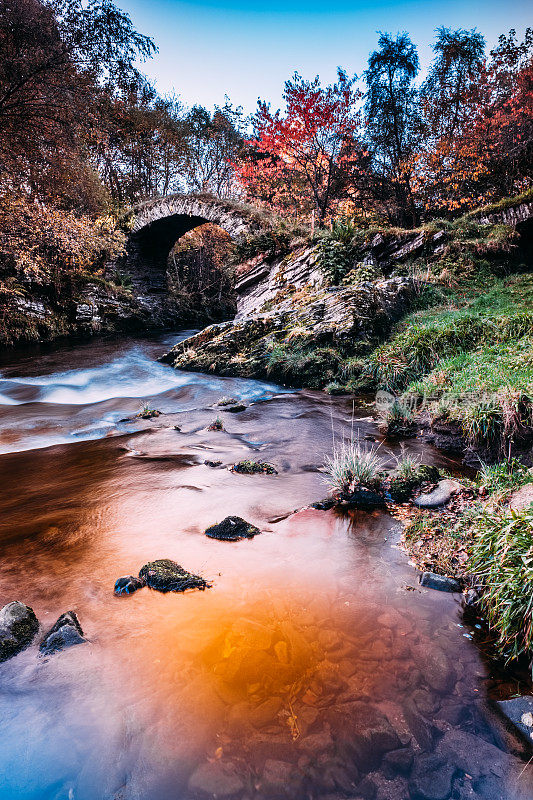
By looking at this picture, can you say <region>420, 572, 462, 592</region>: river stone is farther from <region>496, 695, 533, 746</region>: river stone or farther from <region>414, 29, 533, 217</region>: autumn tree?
<region>414, 29, 533, 217</region>: autumn tree

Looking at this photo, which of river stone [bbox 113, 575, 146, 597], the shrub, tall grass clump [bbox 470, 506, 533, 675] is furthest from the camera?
the shrub

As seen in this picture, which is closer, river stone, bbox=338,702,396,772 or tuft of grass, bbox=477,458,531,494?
river stone, bbox=338,702,396,772

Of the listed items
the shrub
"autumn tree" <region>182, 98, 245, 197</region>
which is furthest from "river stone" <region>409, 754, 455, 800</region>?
"autumn tree" <region>182, 98, 245, 197</region>

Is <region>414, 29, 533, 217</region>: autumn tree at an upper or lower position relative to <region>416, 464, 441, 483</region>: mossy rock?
upper

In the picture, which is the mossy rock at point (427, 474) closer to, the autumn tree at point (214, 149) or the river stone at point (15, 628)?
→ the river stone at point (15, 628)

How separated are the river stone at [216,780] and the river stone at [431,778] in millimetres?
721

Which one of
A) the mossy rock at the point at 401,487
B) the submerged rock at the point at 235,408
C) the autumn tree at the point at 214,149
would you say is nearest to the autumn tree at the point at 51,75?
the submerged rock at the point at 235,408

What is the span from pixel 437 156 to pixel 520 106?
10.3ft

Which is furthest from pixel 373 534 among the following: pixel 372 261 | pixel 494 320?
pixel 372 261

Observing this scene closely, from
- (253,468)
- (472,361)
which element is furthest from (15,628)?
(472,361)

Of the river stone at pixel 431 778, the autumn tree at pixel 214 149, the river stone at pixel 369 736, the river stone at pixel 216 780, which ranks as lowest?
the river stone at pixel 431 778

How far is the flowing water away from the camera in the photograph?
1520 mm

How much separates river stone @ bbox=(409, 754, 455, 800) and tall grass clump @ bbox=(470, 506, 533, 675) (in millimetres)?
699

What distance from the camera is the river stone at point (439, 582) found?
2.53 meters
